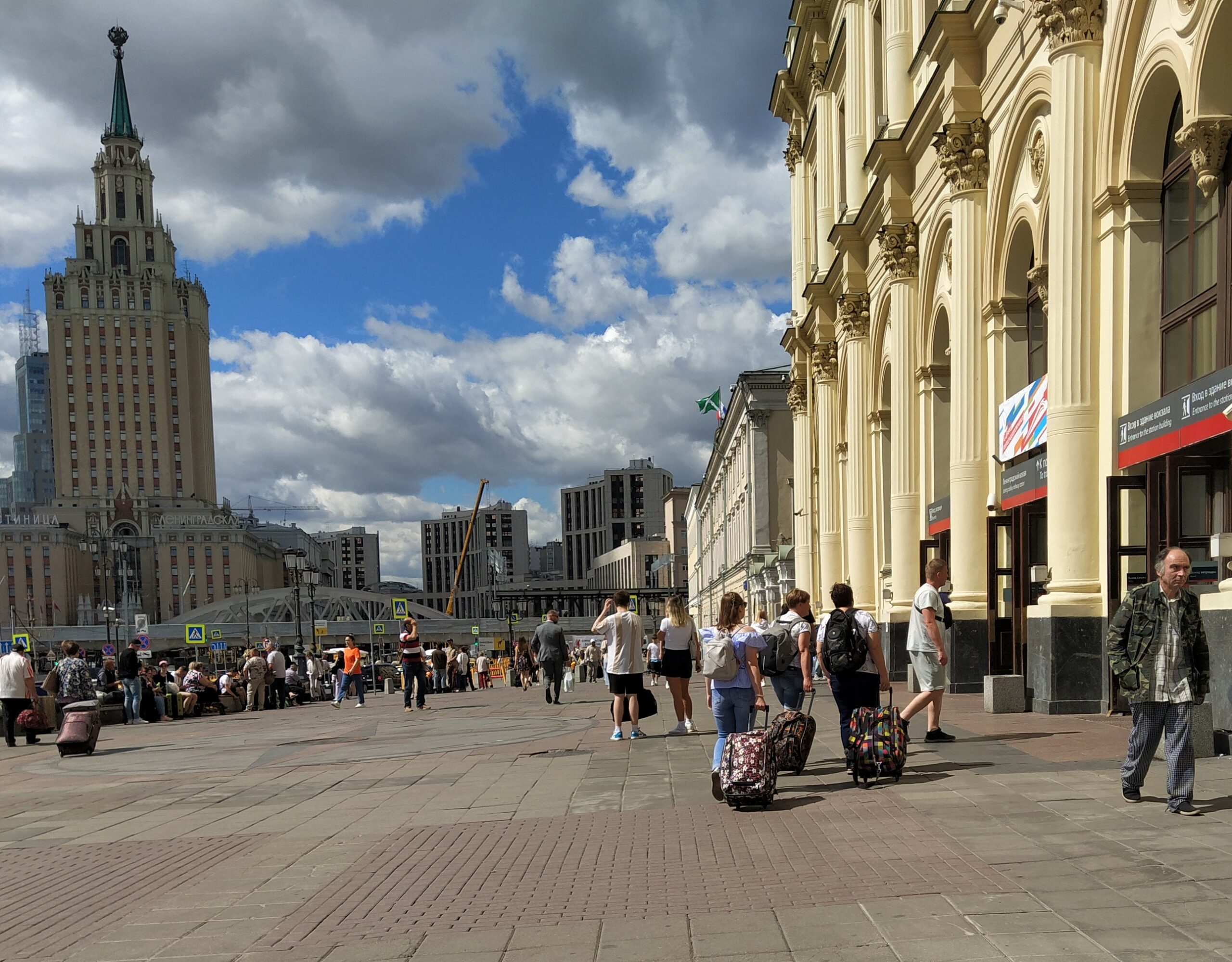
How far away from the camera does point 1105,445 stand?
15.0 metres

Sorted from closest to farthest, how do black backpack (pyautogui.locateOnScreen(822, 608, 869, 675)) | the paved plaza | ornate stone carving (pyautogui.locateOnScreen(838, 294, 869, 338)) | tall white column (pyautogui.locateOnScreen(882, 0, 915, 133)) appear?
the paved plaza → black backpack (pyautogui.locateOnScreen(822, 608, 869, 675)) → tall white column (pyautogui.locateOnScreen(882, 0, 915, 133)) → ornate stone carving (pyautogui.locateOnScreen(838, 294, 869, 338))

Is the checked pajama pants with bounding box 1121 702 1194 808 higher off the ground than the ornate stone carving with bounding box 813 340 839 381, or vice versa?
the ornate stone carving with bounding box 813 340 839 381

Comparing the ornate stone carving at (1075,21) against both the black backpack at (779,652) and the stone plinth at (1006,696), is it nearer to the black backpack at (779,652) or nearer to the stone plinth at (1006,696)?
the stone plinth at (1006,696)

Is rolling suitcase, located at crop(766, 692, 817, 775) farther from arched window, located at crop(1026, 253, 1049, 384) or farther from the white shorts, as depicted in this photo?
arched window, located at crop(1026, 253, 1049, 384)

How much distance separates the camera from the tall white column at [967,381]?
20.2m

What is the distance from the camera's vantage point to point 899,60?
2586 cm

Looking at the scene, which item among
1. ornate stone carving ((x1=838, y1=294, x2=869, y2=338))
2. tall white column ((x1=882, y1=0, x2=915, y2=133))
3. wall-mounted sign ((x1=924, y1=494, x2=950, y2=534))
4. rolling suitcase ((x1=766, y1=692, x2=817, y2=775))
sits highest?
tall white column ((x1=882, y1=0, x2=915, y2=133))

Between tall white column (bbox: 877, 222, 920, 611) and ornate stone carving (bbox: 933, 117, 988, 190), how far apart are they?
4.32 meters

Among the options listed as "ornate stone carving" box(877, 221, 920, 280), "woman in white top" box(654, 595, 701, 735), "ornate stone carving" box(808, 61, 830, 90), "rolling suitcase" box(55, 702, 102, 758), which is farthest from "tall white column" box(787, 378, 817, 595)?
"rolling suitcase" box(55, 702, 102, 758)

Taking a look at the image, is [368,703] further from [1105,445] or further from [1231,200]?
[1231,200]

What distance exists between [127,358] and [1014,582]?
546 feet

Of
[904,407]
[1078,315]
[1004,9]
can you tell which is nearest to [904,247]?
[904,407]

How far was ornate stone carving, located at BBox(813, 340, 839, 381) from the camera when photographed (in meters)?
35.3

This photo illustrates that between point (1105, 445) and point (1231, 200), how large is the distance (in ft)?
10.8
